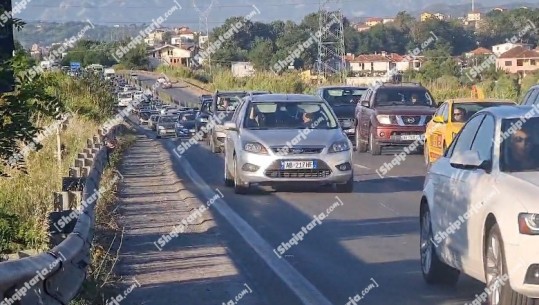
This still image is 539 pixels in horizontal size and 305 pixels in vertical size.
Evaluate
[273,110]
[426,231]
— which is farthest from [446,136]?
[426,231]

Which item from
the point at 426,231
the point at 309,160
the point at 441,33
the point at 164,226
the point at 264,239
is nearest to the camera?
the point at 426,231

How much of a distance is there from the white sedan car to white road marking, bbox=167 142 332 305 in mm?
1121

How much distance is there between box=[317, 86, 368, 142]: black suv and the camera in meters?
30.4

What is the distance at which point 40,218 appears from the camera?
10031 mm

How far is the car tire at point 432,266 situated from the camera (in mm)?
9188

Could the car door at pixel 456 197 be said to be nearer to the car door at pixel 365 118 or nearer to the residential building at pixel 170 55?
the car door at pixel 365 118

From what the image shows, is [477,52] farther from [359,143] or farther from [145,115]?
[359,143]

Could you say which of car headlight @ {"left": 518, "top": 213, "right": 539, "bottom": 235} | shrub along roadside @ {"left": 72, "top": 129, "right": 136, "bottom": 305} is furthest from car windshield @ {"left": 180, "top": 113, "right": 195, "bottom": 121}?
car headlight @ {"left": 518, "top": 213, "right": 539, "bottom": 235}

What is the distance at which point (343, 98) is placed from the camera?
31594mm

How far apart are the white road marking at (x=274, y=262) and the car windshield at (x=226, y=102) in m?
13.5

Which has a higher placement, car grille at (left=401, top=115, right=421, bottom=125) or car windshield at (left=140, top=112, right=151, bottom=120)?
car grille at (left=401, top=115, right=421, bottom=125)

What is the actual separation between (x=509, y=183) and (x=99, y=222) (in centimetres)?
658

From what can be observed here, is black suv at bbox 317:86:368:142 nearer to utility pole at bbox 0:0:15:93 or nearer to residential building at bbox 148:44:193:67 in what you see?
utility pole at bbox 0:0:15:93

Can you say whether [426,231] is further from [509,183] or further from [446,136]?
[446,136]
